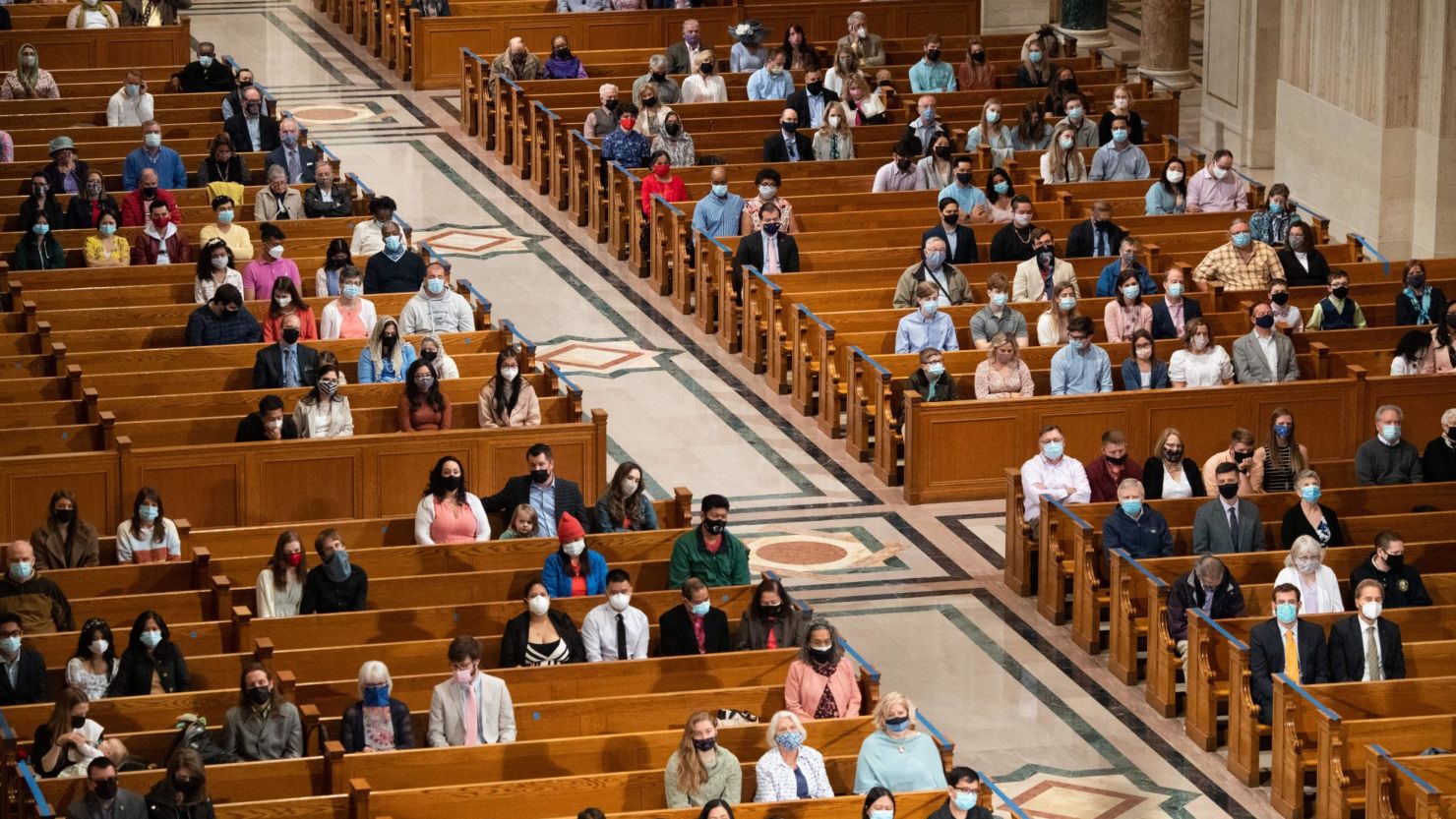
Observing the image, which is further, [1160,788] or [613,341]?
[613,341]

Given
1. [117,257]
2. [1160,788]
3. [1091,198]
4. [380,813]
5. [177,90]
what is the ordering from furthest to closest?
[177,90], [1091,198], [117,257], [1160,788], [380,813]

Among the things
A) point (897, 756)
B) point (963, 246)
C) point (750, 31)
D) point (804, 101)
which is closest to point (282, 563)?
point (897, 756)

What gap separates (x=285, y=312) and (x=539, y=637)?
438cm

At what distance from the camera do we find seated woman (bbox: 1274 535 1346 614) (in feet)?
43.0

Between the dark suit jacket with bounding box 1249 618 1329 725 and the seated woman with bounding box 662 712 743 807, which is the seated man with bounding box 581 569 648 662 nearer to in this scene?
the seated woman with bounding box 662 712 743 807

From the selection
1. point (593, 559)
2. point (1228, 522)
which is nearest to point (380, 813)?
point (593, 559)

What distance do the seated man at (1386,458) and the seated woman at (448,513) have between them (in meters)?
5.07

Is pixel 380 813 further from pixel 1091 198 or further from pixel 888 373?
pixel 1091 198

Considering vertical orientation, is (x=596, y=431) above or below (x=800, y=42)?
below

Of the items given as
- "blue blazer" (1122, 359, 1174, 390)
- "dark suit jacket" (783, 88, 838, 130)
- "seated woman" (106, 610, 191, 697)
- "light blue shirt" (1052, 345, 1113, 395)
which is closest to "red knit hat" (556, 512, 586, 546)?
"seated woman" (106, 610, 191, 697)

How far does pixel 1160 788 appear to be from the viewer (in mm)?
12508

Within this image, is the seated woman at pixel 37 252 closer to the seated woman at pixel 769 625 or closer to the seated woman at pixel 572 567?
the seated woman at pixel 572 567

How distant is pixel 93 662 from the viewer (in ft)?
38.7

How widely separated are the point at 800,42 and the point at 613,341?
5157 millimetres
